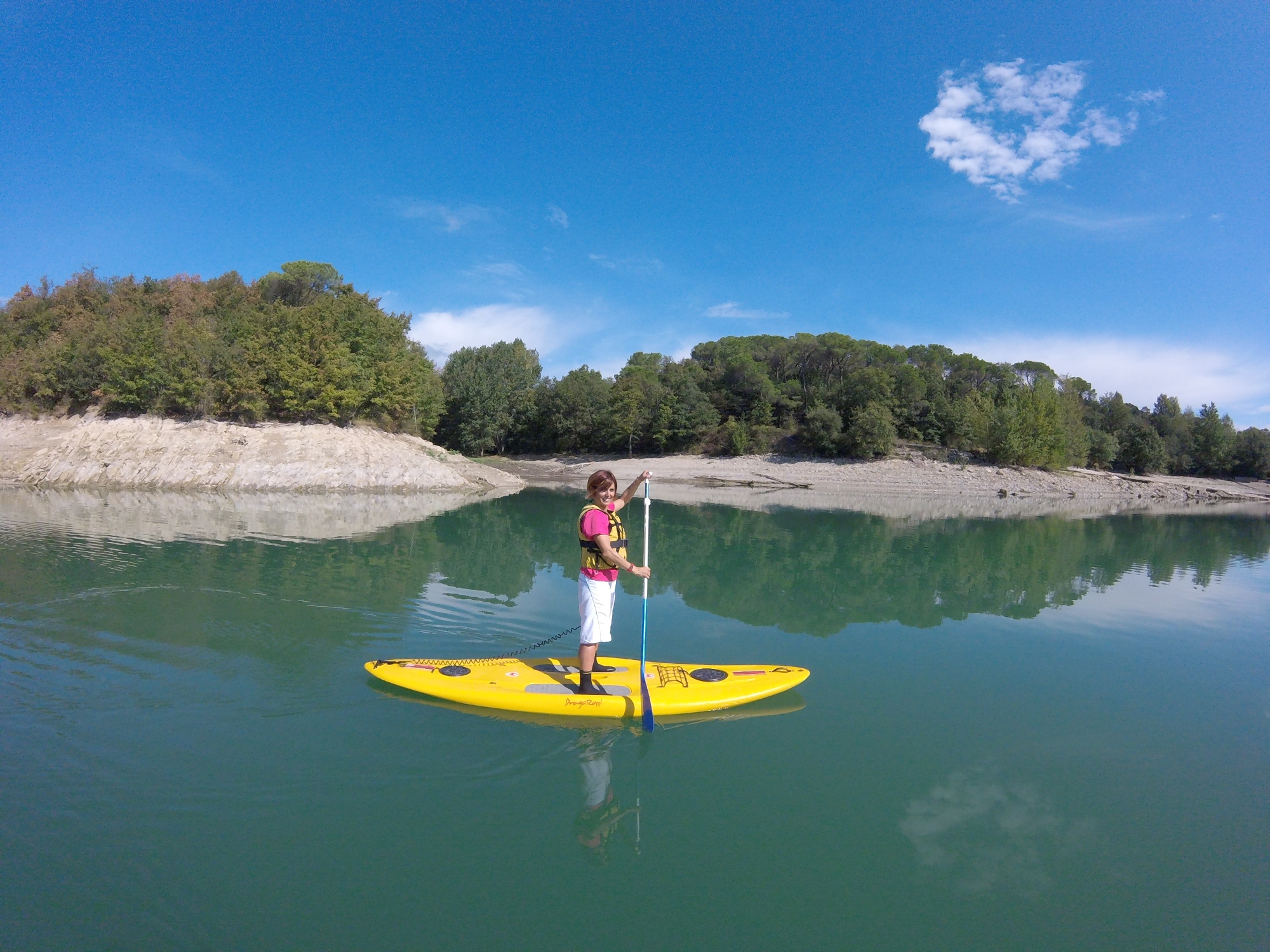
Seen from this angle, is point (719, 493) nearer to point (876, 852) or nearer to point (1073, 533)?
point (1073, 533)

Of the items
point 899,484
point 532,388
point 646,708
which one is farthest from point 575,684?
point 532,388

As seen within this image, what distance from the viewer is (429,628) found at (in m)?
9.10

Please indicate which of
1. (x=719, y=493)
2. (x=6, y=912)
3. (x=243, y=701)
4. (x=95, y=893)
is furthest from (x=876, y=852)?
(x=719, y=493)

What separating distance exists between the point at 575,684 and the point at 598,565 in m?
1.39

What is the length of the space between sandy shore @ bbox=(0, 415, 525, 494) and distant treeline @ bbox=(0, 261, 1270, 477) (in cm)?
146

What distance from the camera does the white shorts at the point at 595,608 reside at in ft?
21.1

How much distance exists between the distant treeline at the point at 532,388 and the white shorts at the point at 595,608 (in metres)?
31.0

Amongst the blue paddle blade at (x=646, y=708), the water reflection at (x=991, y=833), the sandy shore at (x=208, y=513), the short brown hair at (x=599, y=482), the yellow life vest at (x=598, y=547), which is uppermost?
the short brown hair at (x=599, y=482)

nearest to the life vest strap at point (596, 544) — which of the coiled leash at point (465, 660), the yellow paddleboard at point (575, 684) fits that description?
the yellow paddleboard at point (575, 684)

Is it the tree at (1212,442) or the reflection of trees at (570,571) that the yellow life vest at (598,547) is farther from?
the tree at (1212,442)

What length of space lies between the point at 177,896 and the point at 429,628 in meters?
5.21

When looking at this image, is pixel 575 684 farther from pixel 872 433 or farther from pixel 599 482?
pixel 872 433

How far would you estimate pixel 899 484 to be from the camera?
4434 centimetres

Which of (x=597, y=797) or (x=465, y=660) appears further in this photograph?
(x=465, y=660)
